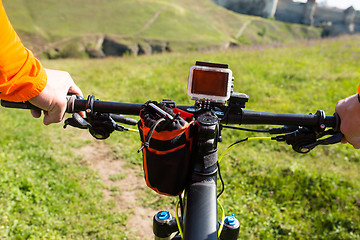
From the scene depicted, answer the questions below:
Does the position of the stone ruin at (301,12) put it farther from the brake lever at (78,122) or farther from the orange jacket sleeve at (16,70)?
the orange jacket sleeve at (16,70)

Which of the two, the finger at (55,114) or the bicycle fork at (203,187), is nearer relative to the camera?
the bicycle fork at (203,187)

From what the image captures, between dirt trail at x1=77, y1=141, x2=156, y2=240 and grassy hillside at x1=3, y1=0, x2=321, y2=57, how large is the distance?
34.4 meters

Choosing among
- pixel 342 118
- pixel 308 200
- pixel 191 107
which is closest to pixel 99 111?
pixel 191 107

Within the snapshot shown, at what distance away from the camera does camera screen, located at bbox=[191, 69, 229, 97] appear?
1.45m

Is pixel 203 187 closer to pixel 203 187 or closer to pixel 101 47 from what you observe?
pixel 203 187

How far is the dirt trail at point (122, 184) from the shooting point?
4.38 m

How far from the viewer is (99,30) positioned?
47156mm

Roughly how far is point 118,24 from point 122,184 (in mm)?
50218

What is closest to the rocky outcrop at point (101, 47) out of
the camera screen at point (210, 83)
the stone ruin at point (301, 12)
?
the camera screen at point (210, 83)

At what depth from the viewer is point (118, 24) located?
2000 inches

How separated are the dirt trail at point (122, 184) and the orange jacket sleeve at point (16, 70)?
327 cm

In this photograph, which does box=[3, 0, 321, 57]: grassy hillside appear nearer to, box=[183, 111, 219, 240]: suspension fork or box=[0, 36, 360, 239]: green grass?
box=[0, 36, 360, 239]: green grass

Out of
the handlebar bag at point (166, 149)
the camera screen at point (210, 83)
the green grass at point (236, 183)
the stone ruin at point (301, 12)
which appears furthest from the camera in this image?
the stone ruin at point (301, 12)

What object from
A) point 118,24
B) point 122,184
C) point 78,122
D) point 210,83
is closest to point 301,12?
point 118,24
